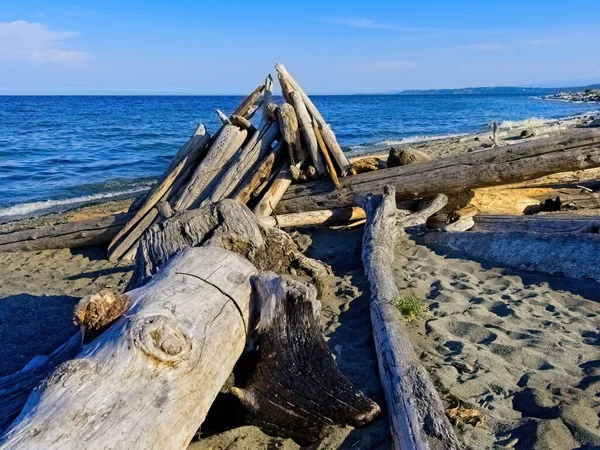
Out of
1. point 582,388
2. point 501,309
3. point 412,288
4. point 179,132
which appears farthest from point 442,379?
point 179,132

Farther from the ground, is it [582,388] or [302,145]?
[302,145]

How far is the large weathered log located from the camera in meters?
6.72

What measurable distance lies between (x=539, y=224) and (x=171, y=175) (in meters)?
5.04

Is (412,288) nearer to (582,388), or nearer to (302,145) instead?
(582,388)

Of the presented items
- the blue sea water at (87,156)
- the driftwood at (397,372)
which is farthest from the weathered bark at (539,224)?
the blue sea water at (87,156)

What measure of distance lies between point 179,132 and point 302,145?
79.1 ft

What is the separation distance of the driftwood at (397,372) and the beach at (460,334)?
0.17 m

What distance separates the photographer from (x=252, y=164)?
7.61 m

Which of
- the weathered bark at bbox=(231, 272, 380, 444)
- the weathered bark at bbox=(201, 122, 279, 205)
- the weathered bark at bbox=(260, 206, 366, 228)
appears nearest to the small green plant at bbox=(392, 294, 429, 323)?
the weathered bark at bbox=(231, 272, 380, 444)

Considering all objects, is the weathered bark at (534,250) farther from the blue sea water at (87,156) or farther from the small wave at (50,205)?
the blue sea water at (87,156)

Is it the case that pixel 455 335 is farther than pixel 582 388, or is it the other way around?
pixel 455 335

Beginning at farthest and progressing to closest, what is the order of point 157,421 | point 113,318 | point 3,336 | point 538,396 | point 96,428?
point 3,336 < point 538,396 < point 113,318 < point 157,421 < point 96,428

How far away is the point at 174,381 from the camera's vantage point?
108 inches

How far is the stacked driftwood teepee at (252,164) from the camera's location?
7379mm
